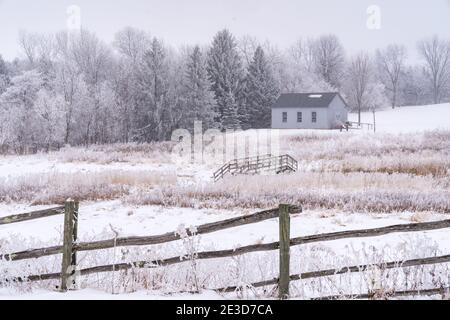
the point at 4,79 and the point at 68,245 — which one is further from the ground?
the point at 4,79

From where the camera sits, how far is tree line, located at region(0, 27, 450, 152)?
25.0 m

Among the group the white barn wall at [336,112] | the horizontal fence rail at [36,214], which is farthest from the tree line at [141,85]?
the horizontal fence rail at [36,214]

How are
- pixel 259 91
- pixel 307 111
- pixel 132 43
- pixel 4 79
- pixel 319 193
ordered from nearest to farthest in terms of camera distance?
pixel 319 193 → pixel 132 43 → pixel 4 79 → pixel 259 91 → pixel 307 111

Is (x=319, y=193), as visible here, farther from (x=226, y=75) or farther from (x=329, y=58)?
(x=329, y=58)

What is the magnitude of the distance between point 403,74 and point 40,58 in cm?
3369

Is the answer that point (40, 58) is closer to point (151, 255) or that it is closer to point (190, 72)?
point (190, 72)

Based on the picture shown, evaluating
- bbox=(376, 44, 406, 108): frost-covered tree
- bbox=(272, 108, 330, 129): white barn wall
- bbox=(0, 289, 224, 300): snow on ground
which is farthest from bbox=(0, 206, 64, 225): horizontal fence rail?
bbox=(272, 108, 330, 129): white barn wall

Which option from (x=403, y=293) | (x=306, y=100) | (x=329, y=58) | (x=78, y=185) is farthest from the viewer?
(x=306, y=100)

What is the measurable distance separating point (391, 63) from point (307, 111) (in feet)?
29.8

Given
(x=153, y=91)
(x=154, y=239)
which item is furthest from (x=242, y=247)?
(x=153, y=91)

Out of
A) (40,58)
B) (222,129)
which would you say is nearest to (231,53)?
(222,129)

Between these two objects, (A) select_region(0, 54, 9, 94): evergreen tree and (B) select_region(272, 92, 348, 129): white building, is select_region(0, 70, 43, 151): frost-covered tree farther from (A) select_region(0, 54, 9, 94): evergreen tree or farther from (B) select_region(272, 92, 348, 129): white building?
(B) select_region(272, 92, 348, 129): white building

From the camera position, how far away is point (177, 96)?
96.1 feet

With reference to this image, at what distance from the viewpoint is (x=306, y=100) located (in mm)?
40031
